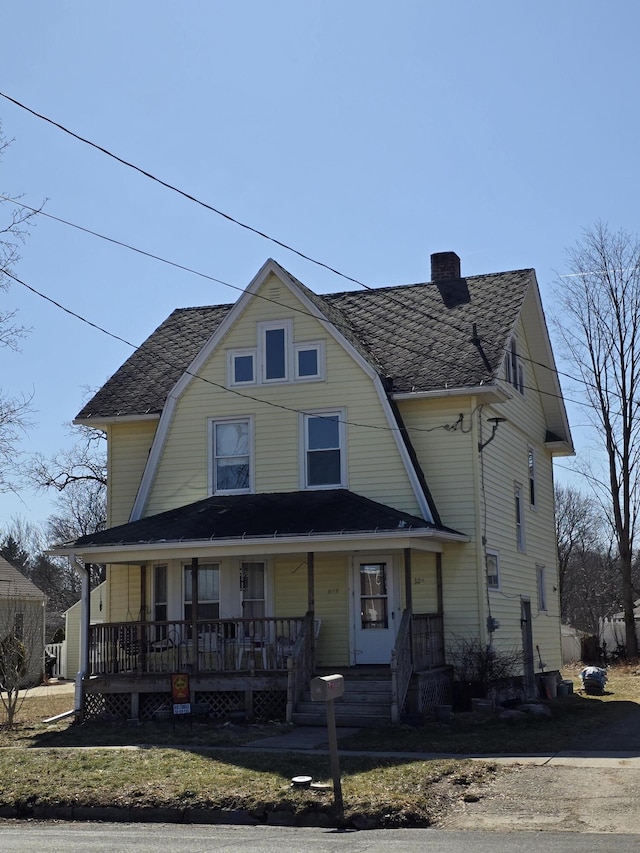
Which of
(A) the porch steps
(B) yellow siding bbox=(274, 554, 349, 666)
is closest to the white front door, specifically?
(B) yellow siding bbox=(274, 554, 349, 666)

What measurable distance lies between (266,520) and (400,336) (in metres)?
5.76

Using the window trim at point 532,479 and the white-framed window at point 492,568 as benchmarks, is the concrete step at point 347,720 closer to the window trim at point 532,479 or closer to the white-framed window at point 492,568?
the white-framed window at point 492,568

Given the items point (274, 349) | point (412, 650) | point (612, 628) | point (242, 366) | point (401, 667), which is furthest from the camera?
point (612, 628)

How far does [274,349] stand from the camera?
23672mm

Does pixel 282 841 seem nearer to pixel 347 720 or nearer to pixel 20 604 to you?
pixel 347 720

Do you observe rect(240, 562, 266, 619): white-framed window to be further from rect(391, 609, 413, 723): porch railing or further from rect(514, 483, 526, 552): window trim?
rect(514, 483, 526, 552): window trim

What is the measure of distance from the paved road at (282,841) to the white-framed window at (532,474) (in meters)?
17.7

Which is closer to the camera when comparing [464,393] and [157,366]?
[464,393]

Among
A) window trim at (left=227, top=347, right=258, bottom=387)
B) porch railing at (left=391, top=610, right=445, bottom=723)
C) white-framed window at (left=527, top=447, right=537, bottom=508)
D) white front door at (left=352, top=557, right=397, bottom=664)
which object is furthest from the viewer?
white-framed window at (left=527, top=447, right=537, bottom=508)

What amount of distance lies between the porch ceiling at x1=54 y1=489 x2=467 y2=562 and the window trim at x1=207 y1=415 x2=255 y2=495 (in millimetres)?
683

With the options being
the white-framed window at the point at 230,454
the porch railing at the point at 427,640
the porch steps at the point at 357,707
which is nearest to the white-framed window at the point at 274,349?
the white-framed window at the point at 230,454

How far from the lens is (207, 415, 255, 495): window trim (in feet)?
76.9

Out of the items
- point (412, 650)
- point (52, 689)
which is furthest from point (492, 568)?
point (52, 689)

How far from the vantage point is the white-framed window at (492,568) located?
22.8 m
